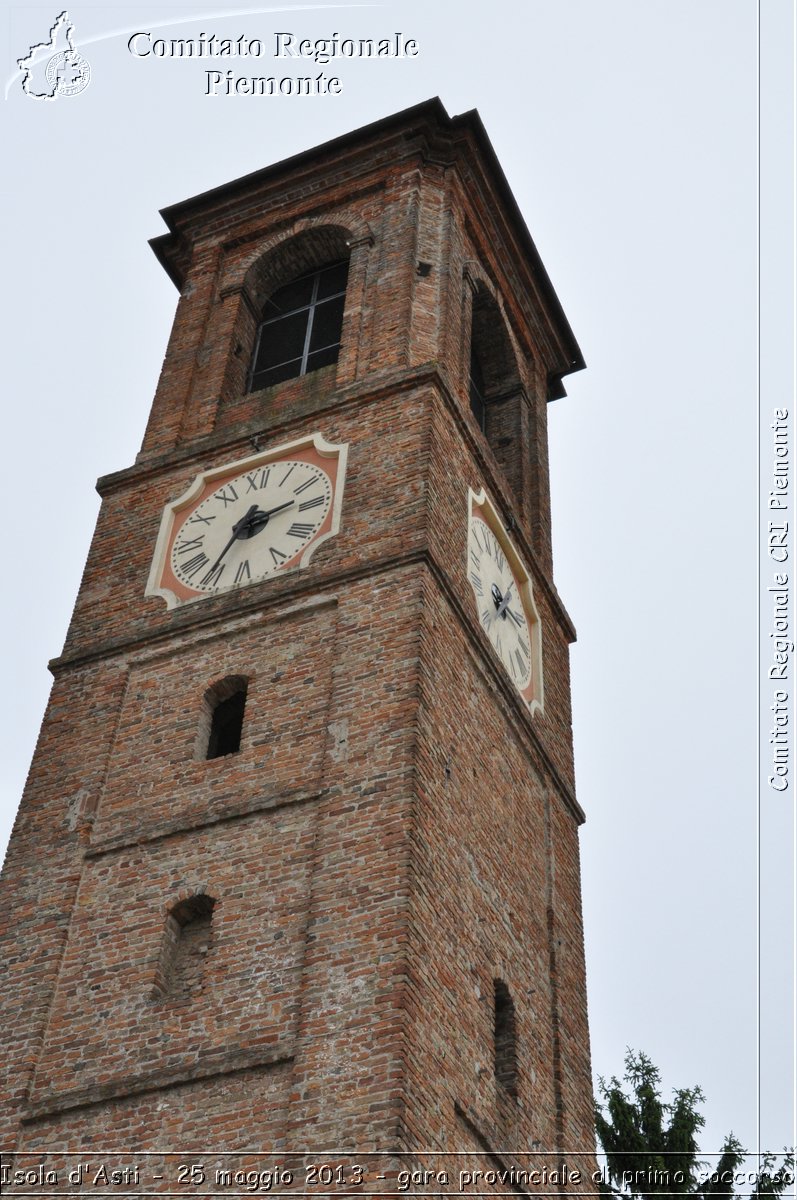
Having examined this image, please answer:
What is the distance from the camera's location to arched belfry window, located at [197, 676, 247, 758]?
15.3 m

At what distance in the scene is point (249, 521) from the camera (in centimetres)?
1691

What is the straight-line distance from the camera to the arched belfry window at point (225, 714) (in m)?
15.3

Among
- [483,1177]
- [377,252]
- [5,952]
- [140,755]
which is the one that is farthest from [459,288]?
[483,1177]

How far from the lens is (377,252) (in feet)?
66.2

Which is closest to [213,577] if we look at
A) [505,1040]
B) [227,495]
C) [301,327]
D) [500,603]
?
→ [227,495]

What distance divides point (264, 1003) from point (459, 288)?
10.0 meters

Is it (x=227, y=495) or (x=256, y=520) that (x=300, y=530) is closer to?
(x=256, y=520)

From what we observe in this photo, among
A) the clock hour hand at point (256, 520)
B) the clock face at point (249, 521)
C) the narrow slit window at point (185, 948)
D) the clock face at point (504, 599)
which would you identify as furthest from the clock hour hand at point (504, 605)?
the narrow slit window at point (185, 948)

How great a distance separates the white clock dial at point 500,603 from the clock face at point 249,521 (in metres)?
1.52

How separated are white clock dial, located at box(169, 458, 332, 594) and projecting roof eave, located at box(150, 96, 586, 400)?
5.83 m

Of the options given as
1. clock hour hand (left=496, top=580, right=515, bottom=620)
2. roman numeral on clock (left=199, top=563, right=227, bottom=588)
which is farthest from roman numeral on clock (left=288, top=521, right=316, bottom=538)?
clock hour hand (left=496, top=580, right=515, bottom=620)

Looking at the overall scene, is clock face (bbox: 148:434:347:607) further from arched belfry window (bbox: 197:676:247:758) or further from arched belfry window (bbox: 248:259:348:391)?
arched belfry window (bbox: 248:259:348:391)

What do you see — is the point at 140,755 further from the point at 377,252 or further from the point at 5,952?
the point at 377,252

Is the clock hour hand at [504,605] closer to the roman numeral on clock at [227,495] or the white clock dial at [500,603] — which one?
the white clock dial at [500,603]
